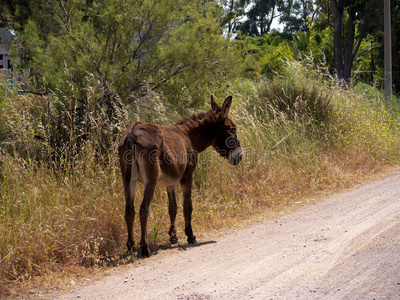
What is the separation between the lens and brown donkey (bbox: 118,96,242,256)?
17.9ft

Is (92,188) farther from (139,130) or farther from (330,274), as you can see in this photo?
(330,274)

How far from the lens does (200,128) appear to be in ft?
22.2

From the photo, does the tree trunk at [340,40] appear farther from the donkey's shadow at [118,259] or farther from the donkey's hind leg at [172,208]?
the donkey's shadow at [118,259]

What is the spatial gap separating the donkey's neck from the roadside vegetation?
119 centimetres

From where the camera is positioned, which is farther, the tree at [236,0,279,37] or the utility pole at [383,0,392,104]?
the tree at [236,0,279,37]

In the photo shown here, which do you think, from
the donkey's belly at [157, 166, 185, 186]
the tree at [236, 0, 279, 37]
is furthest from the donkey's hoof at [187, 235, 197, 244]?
Result: the tree at [236, 0, 279, 37]

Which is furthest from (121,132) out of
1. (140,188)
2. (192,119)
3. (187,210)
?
(187,210)

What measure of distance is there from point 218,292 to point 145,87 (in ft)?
17.4

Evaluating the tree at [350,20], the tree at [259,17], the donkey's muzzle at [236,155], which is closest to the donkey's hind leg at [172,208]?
the donkey's muzzle at [236,155]

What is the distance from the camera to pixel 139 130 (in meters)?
5.61

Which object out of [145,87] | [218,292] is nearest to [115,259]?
[218,292]

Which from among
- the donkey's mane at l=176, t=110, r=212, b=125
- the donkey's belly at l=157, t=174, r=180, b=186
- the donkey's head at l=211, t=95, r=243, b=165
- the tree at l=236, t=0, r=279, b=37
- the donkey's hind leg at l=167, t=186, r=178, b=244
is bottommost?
the donkey's hind leg at l=167, t=186, r=178, b=244

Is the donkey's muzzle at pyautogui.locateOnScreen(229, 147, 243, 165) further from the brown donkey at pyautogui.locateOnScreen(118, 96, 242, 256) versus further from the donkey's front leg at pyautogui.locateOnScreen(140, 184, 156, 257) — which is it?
the donkey's front leg at pyautogui.locateOnScreen(140, 184, 156, 257)

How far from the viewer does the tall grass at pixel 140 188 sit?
5418mm
